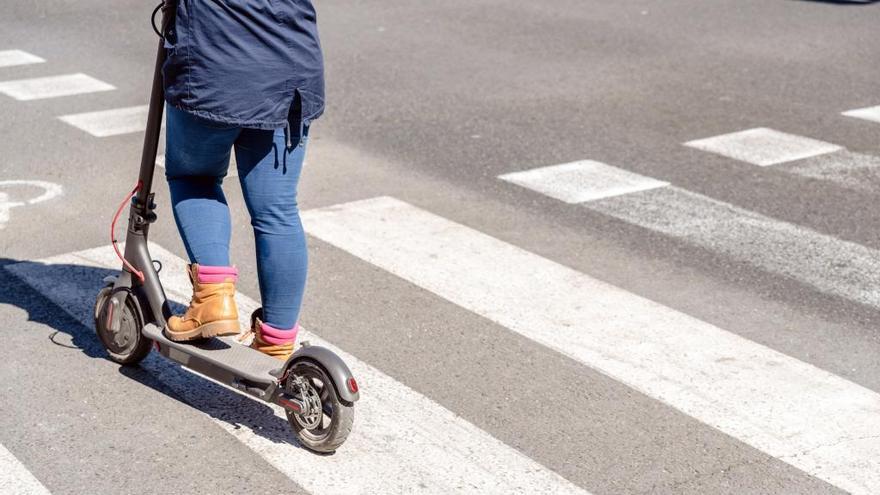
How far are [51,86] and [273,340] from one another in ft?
20.6

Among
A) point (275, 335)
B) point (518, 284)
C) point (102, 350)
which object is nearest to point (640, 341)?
point (518, 284)

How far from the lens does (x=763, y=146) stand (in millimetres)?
8820

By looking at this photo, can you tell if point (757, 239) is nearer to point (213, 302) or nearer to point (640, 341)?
point (640, 341)

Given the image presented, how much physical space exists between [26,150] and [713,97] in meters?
5.10

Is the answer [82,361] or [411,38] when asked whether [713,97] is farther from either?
[82,361]

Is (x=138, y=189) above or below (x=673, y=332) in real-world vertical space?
above

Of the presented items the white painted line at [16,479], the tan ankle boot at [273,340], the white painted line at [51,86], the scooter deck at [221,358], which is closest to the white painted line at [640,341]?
the tan ankle boot at [273,340]

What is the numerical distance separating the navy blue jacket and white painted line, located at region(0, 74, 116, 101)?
235 inches

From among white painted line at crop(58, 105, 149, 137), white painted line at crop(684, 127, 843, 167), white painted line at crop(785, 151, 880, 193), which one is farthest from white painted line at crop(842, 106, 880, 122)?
white painted line at crop(58, 105, 149, 137)

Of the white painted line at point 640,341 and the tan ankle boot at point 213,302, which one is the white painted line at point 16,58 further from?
the tan ankle boot at point 213,302

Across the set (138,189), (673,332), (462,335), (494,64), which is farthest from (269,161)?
(494,64)

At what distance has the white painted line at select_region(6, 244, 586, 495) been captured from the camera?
168 inches

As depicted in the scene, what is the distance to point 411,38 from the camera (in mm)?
12461

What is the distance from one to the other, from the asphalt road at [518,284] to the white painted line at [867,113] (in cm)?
4
